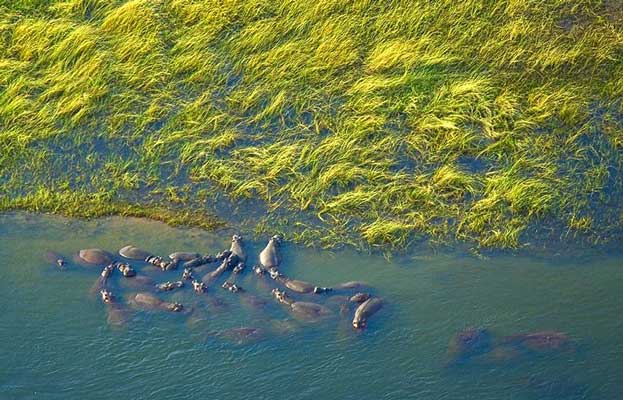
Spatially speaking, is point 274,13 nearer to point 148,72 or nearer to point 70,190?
point 148,72

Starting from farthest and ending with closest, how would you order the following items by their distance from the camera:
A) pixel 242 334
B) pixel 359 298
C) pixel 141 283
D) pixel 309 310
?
1. pixel 141 283
2. pixel 359 298
3. pixel 309 310
4. pixel 242 334

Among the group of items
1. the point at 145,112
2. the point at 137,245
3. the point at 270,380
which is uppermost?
the point at 145,112

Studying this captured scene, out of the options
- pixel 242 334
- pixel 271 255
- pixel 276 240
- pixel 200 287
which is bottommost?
pixel 242 334

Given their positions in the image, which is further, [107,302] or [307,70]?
[307,70]

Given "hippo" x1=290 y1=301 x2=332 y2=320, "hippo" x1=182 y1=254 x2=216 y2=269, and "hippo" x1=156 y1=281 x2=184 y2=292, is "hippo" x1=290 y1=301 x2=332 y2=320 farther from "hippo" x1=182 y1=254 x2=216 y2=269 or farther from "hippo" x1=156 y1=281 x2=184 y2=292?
"hippo" x1=156 y1=281 x2=184 y2=292

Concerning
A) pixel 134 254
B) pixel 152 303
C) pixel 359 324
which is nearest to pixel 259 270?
pixel 152 303

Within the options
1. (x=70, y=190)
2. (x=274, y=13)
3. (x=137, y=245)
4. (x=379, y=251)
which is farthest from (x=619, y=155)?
(x=70, y=190)

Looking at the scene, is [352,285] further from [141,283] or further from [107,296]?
[107,296]
